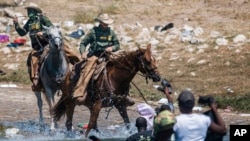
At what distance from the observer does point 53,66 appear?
16.5 meters

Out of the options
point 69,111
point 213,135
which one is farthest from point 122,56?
point 213,135

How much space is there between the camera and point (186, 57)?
23.1m

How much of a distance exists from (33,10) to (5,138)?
10.5ft

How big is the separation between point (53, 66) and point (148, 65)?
9.65 ft

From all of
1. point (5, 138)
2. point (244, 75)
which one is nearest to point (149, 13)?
point (244, 75)

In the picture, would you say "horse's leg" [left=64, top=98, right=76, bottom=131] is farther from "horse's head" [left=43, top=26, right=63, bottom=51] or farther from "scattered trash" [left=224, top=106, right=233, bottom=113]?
"scattered trash" [left=224, top=106, right=233, bottom=113]

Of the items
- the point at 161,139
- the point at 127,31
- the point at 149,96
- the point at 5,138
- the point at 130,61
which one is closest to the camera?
the point at 161,139

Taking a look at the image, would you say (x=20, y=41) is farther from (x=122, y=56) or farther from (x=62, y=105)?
(x=122, y=56)

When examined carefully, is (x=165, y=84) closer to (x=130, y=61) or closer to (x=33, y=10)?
(x=130, y=61)

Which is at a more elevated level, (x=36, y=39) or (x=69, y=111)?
(x=36, y=39)

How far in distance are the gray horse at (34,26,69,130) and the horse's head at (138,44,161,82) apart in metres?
2.12

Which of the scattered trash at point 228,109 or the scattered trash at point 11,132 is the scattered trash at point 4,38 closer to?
the scattered trash at point 228,109

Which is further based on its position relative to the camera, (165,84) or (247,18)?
(247,18)

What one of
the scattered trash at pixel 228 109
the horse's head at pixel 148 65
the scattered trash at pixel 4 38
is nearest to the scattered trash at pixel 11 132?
the horse's head at pixel 148 65
